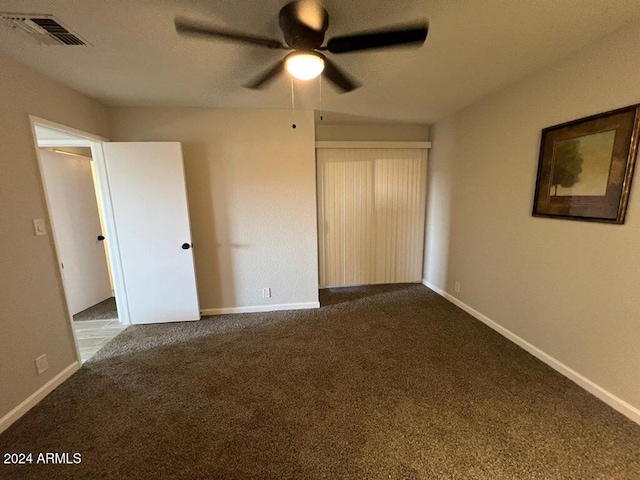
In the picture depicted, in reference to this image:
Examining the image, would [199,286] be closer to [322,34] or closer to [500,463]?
[322,34]

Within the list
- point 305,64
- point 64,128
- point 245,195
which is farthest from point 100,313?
point 305,64

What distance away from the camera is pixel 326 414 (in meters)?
1.66

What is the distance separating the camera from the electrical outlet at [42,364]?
6.04 feet

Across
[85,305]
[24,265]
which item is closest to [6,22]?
[24,265]

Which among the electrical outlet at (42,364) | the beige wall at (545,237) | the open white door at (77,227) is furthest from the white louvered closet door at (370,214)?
the open white door at (77,227)

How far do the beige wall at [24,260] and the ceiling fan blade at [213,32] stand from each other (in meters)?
1.53

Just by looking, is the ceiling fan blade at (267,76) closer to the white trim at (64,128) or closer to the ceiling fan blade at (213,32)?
the ceiling fan blade at (213,32)

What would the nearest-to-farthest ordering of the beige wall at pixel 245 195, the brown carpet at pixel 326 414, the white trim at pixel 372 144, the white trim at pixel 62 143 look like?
the brown carpet at pixel 326 414, the white trim at pixel 62 143, the beige wall at pixel 245 195, the white trim at pixel 372 144

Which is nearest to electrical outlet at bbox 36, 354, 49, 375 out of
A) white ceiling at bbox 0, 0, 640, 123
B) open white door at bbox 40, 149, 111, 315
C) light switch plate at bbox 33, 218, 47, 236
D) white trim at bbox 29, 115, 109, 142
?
light switch plate at bbox 33, 218, 47, 236

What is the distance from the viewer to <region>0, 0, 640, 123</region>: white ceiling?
137 cm

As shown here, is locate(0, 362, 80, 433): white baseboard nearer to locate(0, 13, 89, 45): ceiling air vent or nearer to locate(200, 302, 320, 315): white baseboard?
locate(200, 302, 320, 315): white baseboard

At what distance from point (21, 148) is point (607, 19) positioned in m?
3.88

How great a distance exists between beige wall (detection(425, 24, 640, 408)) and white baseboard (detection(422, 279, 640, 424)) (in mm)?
38

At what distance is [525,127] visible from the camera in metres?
2.24
